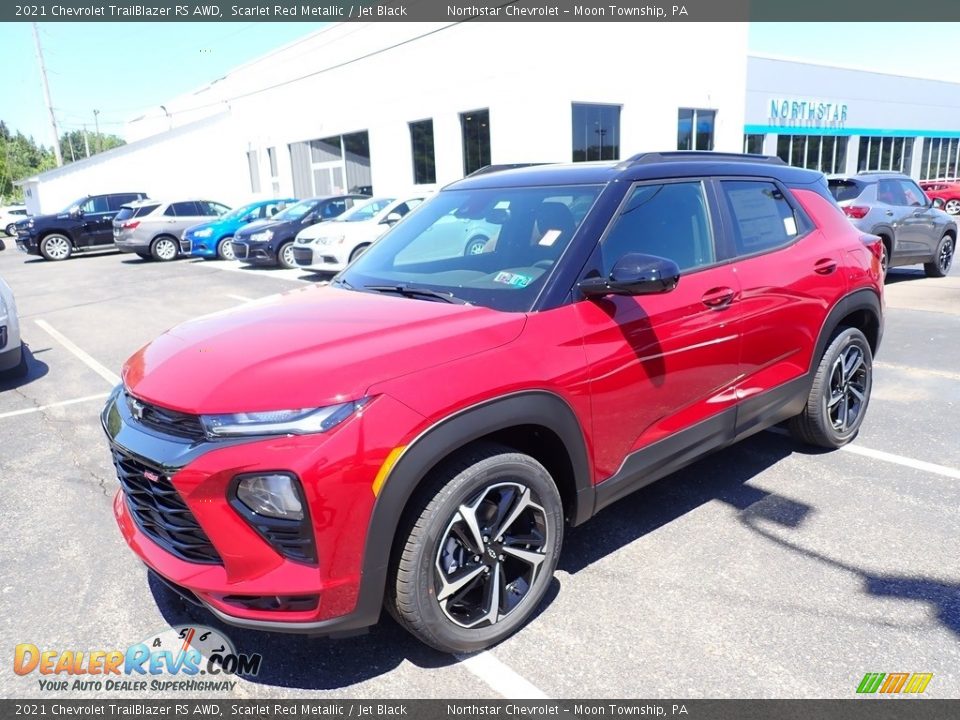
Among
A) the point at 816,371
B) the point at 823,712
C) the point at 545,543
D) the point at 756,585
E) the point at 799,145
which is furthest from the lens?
the point at 799,145

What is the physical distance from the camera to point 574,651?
2.71 metres

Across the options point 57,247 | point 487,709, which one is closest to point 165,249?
point 57,247

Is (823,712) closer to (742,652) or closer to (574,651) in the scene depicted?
(742,652)

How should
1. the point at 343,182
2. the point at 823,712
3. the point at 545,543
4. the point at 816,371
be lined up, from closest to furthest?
the point at 823,712
the point at 545,543
the point at 816,371
the point at 343,182

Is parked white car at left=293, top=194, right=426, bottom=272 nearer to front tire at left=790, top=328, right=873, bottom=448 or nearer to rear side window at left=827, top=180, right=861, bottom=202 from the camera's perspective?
rear side window at left=827, top=180, right=861, bottom=202

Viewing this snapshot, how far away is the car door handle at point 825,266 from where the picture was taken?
4.11 meters

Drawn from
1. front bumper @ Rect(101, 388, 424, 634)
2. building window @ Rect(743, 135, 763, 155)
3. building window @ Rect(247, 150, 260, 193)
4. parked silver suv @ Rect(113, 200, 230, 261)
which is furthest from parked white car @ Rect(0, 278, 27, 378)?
building window @ Rect(247, 150, 260, 193)

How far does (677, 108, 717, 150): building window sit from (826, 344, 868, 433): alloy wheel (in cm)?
1816

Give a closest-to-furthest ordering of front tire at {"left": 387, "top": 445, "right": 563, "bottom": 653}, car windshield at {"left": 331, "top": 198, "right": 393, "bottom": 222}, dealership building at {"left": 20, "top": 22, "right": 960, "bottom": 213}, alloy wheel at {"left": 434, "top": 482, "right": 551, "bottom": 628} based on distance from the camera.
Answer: front tire at {"left": 387, "top": 445, "right": 563, "bottom": 653}, alloy wheel at {"left": 434, "top": 482, "right": 551, "bottom": 628}, car windshield at {"left": 331, "top": 198, "right": 393, "bottom": 222}, dealership building at {"left": 20, "top": 22, "right": 960, "bottom": 213}

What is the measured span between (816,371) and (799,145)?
1165 inches

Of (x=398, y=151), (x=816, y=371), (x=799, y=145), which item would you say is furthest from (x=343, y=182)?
(x=816, y=371)

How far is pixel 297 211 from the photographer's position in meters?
16.4

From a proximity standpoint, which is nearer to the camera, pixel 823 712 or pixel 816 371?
pixel 823 712

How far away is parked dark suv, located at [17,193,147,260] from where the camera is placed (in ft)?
69.0
